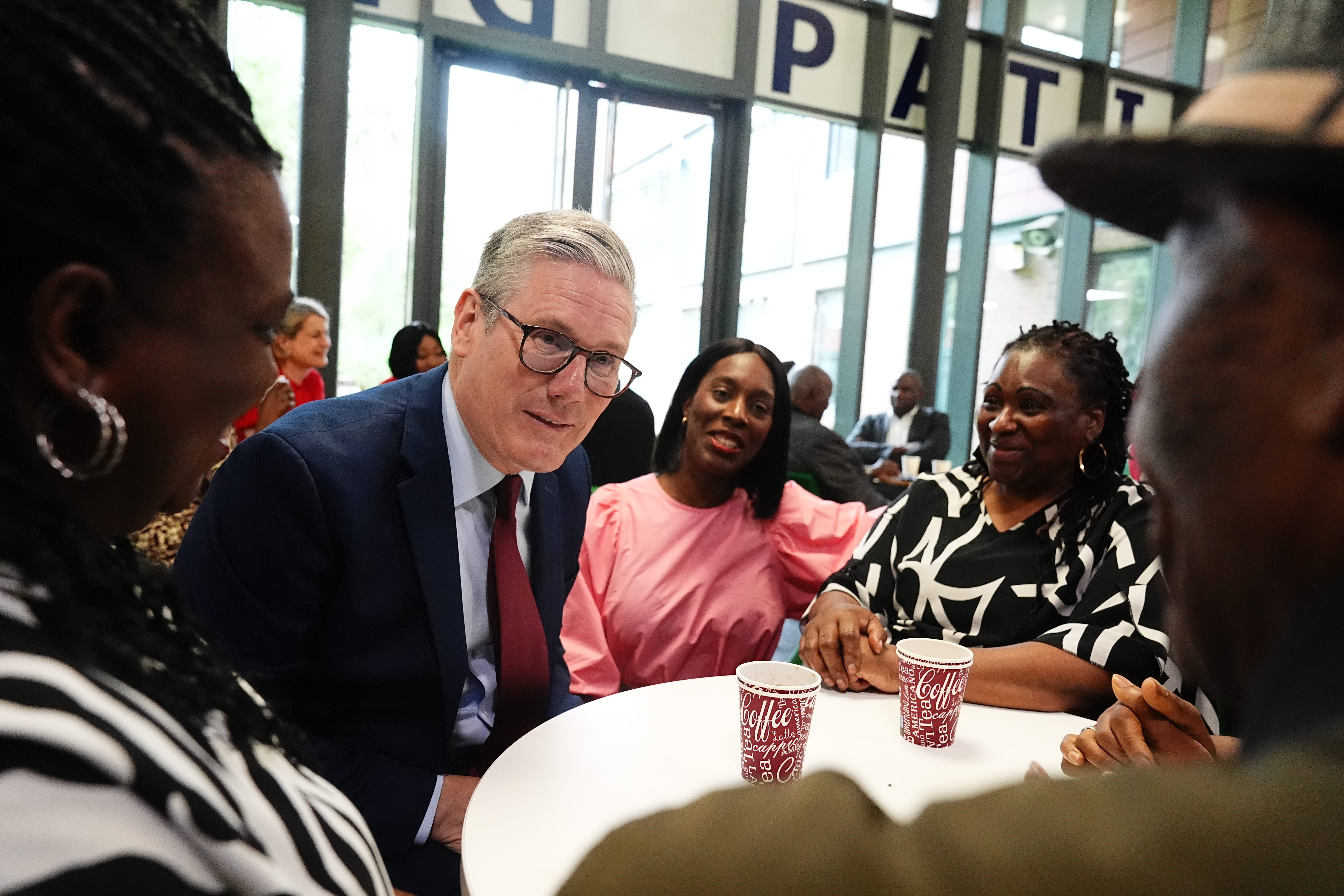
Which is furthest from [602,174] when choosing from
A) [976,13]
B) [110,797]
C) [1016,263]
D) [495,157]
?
[110,797]

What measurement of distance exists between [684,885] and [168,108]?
61 centimetres

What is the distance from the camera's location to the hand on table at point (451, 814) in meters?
1.28

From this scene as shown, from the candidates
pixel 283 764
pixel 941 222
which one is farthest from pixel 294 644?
pixel 941 222

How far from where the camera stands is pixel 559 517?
1.73 meters

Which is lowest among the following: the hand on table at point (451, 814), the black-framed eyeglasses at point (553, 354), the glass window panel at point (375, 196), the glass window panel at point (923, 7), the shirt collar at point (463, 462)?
the hand on table at point (451, 814)

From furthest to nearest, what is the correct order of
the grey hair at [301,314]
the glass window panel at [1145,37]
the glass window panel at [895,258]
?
the glass window panel at [1145,37] < the glass window panel at [895,258] < the grey hair at [301,314]

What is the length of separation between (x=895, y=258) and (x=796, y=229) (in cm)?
102

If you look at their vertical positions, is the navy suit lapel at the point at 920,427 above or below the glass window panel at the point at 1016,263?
below

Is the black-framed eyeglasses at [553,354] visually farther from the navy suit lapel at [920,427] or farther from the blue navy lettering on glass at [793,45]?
the blue navy lettering on glass at [793,45]

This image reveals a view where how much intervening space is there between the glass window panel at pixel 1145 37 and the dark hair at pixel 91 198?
8954 mm

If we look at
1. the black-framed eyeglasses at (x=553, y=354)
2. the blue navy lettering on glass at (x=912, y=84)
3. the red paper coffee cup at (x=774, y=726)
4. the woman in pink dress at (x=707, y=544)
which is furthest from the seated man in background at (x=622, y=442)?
the blue navy lettering on glass at (x=912, y=84)

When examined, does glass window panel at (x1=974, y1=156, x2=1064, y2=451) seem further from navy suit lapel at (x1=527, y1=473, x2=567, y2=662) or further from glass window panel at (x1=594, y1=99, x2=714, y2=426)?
navy suit lapel at (x1=527, y1=473, x2=567, y2=662)

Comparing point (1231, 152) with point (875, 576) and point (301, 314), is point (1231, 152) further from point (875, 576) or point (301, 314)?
point (301, 314)

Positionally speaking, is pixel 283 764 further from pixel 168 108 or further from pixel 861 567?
pixel 861 567
